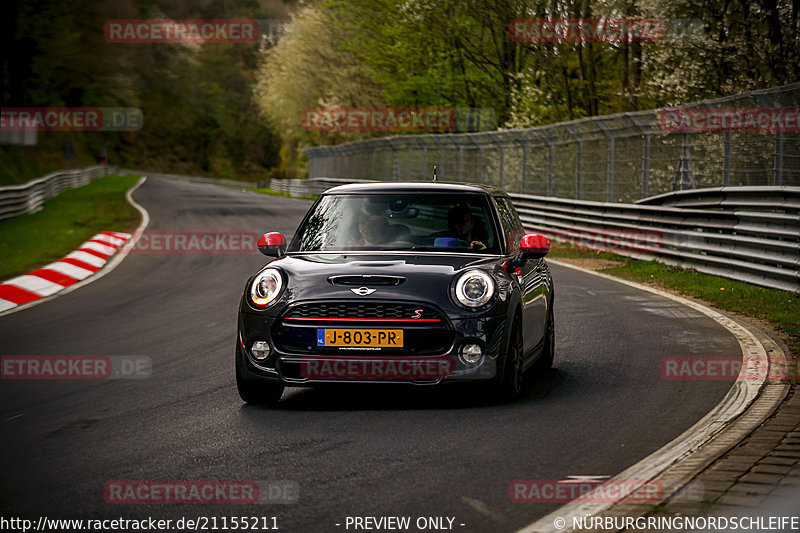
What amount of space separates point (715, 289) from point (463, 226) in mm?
→ 7603

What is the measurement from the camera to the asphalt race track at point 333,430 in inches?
193

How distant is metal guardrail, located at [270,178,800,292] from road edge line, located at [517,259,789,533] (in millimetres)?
4675

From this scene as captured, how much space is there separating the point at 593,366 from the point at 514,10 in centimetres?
3058

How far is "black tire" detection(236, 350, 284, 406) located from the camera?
716cm

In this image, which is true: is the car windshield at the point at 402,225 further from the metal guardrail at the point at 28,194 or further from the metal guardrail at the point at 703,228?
the metal guardrail at the point at 28,194

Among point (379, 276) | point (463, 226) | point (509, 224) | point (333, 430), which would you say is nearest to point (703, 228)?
point (509, 224)

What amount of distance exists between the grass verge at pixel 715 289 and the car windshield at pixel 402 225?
3.17m

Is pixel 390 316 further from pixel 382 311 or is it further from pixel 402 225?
pixel 402 225

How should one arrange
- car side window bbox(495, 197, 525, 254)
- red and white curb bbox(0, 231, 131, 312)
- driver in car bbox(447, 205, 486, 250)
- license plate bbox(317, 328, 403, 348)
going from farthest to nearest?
red and white curb bbox(0, 231, 131, 312)
car side window bbox(495, 197, 525, 254)
driver in car bbox(447, 205, 486, 250)
license plate bbox(317, 328, 403, 348)

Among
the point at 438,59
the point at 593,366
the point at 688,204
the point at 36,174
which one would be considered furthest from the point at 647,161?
the point at 36,174

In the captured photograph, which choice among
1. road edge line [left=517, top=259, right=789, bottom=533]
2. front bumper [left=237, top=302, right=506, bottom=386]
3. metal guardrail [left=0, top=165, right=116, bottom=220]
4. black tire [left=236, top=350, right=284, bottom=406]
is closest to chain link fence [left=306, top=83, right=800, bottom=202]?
road edge line [left=517, top=259, right=789, bottom=533]

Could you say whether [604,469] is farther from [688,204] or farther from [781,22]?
[781,22]

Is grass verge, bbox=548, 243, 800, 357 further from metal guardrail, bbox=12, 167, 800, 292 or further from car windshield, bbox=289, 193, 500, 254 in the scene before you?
car windshield, bbox=289, 193, 500, 254

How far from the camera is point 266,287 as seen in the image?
23.7 feet
